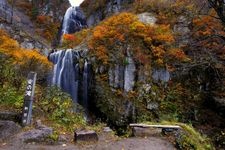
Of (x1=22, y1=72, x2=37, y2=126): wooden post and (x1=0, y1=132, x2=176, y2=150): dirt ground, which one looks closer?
(x1=0, y1=132, x2=176, y2=150): dirt ground

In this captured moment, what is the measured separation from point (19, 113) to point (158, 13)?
49.9ft

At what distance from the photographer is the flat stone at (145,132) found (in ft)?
27.7

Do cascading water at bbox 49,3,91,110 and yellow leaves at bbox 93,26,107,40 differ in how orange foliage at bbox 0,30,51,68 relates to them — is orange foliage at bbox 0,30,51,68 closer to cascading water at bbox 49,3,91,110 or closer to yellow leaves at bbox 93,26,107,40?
cascading water at bbox 49,3,91,110

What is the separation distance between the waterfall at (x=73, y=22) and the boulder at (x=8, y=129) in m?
24.7

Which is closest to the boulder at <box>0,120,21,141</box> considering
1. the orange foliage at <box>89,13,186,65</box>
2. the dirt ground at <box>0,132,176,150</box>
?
the dirt ground at <box>0,132,176,150</box>

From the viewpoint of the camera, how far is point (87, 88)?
17.6m

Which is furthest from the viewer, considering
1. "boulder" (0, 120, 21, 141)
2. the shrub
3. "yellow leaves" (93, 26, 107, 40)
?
"yellow leaves" (93, 26, 107, 40)

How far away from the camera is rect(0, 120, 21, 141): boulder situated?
7.09 meters

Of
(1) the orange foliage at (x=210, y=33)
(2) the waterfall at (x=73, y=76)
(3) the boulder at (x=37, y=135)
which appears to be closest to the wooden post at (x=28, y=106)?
(3) the boulder at (x=37, y=135)

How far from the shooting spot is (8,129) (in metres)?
7.28

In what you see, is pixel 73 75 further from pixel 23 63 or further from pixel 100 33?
pixel 23 63

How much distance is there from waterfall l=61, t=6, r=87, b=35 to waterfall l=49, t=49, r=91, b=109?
1308 cm

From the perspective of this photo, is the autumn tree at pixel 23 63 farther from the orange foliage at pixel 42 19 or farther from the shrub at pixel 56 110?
the orange foliage at pixel 42 19

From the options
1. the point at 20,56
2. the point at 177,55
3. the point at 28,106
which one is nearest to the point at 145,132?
the point at 28,106
